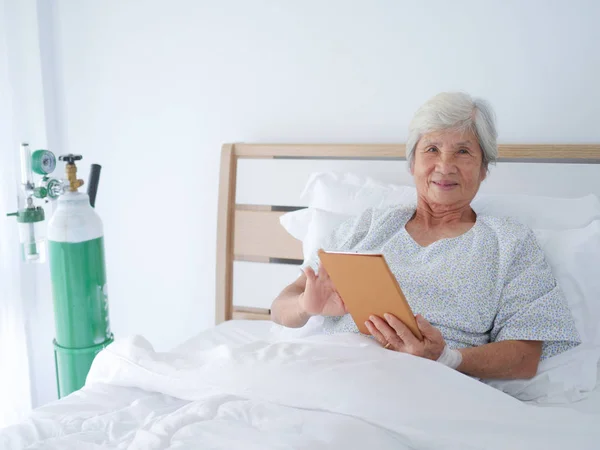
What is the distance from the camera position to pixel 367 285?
1.17m

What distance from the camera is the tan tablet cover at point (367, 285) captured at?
1.11 meters

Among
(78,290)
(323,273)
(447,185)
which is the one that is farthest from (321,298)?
(78,290)

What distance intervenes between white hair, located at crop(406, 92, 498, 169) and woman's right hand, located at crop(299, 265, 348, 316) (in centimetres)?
47

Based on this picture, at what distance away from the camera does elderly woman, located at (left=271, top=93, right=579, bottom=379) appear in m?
1.32

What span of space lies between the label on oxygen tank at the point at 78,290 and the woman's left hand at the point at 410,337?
0.79 m

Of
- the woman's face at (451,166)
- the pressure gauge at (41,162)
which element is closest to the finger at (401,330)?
the woman's face at (451,166)

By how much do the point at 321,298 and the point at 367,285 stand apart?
254 mm

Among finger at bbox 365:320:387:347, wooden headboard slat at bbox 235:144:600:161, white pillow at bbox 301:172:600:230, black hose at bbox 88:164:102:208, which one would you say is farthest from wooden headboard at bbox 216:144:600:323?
finger at bbox 365:320:387:347

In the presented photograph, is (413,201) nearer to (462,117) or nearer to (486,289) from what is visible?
(462,117)

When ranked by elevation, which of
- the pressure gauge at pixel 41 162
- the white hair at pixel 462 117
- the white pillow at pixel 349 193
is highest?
the white hair at pixel 462 117

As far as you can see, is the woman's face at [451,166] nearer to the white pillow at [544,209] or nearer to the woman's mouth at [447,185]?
the woman's mouth at [447,185]

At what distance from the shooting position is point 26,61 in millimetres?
2230

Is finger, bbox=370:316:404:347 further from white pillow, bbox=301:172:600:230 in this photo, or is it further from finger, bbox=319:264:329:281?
white pillow, bbox=301:172:600:230

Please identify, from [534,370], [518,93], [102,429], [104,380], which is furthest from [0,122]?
[534,370]
